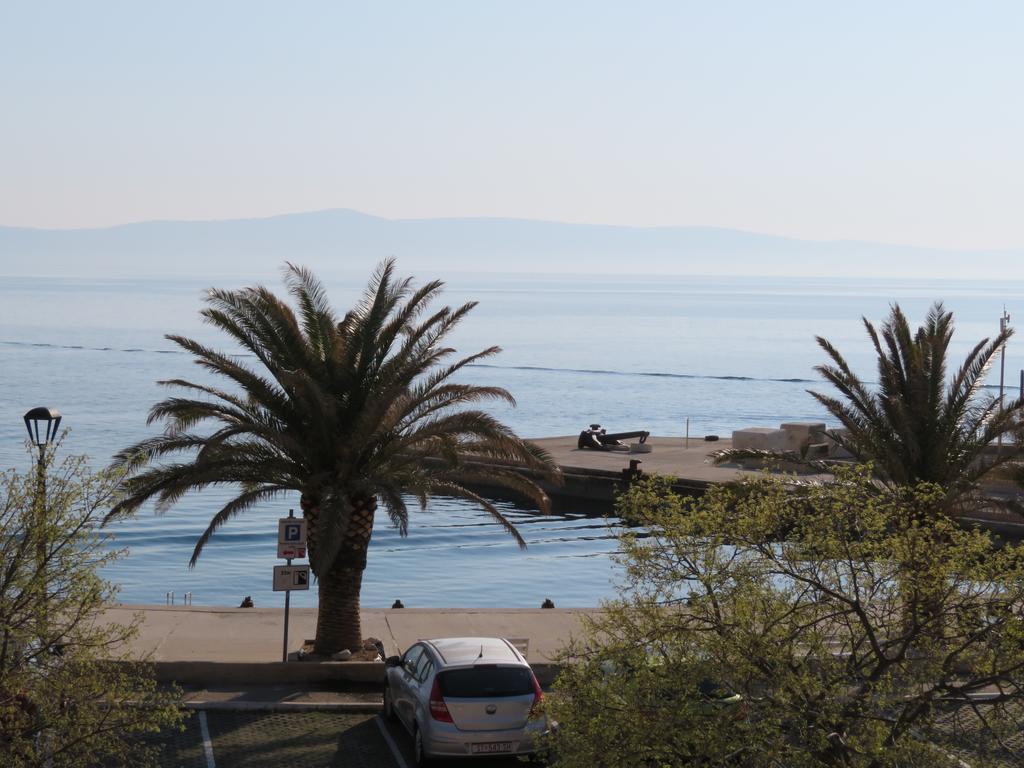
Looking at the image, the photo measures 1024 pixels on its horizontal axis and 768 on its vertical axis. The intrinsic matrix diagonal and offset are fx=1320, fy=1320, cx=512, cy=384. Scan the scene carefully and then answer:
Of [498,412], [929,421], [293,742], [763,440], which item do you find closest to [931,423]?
[929,421]

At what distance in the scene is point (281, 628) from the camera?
22766 millimetres

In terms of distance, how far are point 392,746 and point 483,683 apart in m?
2.09

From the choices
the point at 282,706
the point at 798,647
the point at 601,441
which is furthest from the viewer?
the point at 601,441

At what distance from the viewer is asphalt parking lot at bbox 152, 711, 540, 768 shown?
1520cm

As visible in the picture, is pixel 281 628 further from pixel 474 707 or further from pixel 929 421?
pixel 929 421

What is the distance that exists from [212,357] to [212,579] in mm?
21878

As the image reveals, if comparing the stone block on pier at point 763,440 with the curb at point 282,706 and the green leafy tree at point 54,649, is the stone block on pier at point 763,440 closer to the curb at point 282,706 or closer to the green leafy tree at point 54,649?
the curb at point 282,706

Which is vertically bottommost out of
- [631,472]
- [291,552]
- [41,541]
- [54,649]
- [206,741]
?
[206,741]

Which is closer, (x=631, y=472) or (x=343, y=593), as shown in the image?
→ (x=343, y=593)

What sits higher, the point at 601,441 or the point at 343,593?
the point at 343,593

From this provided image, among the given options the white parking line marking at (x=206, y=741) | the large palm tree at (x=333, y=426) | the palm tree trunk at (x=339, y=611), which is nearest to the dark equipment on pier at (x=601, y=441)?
the large palm tree at (x=333, y=426)

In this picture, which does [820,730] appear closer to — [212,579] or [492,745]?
[492,745]

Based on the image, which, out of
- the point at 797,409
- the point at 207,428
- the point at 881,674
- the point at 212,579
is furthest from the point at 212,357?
the point at 797,409

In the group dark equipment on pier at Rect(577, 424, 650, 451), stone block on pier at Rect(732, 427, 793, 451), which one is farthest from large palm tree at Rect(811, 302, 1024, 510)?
dark equipment on pier at Rect(577, 424, 650, 451)
